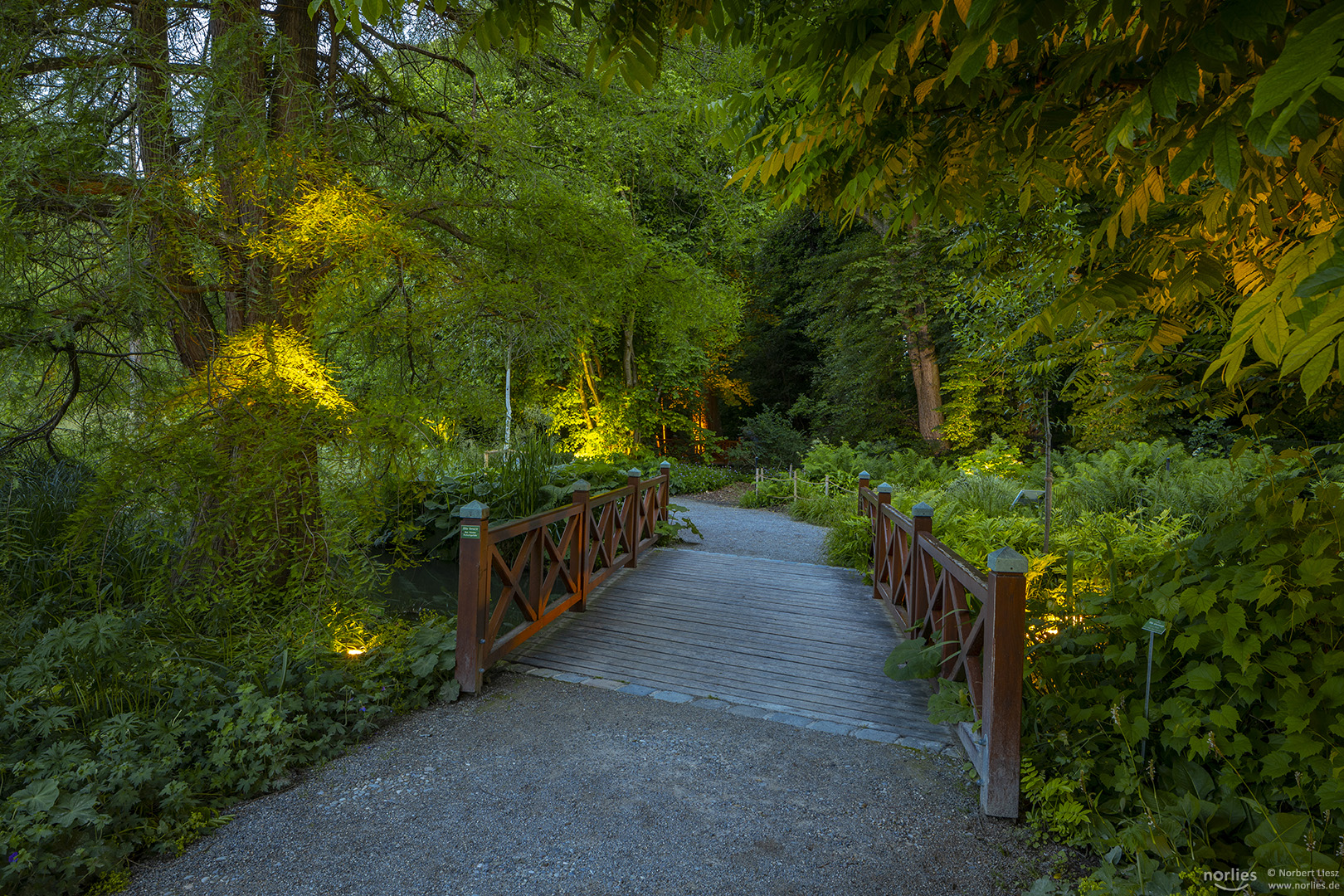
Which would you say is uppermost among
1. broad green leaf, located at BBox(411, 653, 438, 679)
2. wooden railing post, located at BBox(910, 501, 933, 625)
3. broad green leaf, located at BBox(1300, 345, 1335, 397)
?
broad green leaf, located at BBox(1300, 345, 1335, 397)

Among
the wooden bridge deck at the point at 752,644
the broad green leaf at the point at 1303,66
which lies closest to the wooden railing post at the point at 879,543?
the wooden bridge deck at the point at 752,644

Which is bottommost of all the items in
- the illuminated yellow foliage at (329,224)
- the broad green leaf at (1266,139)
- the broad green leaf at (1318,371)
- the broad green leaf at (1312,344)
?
the broad green leaf at (1318,371)

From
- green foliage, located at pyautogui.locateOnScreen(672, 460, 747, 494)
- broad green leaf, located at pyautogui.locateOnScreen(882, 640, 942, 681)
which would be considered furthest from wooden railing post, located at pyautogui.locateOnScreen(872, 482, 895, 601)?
green foliage, located at pyautogui.locateOnScreen(672, 460, 747, 494)

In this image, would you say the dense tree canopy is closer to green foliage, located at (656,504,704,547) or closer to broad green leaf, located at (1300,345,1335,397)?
broad green leaf, located at (1300,345,1335,397)

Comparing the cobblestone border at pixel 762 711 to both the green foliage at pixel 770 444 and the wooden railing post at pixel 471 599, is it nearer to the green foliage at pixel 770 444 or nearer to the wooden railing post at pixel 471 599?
the wooden railing post at pixel 471 599

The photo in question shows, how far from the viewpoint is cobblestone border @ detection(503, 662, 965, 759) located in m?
3.59

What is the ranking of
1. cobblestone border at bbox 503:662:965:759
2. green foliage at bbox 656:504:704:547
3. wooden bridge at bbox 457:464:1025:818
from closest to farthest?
wooden bridge at bbox 457:464:1025:818 < cobblestone border at bbox 503:662:965:759 < green foliage at bbox 656:504:704:547

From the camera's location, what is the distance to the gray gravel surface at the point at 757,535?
9.34m

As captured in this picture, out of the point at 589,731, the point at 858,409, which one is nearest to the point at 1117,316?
the point at 589,731

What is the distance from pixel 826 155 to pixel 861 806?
2.61 meters

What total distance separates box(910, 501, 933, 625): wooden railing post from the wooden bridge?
2 centimetres

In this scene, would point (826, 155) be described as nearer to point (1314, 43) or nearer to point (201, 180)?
point (1314, 43)

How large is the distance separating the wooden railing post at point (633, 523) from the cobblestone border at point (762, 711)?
2.87 meters

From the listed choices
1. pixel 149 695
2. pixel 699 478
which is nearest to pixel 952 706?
pixel 149 695
